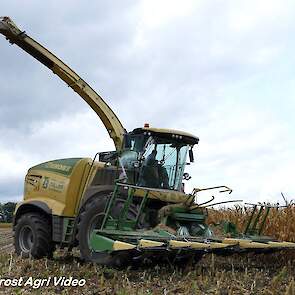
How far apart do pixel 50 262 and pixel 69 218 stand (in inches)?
25.7

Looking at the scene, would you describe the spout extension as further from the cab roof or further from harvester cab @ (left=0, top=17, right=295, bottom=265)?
the cab roof

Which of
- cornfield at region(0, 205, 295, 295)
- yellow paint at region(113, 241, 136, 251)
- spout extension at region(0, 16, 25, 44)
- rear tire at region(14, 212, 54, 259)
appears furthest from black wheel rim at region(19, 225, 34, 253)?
spout extension at region(0, 16, 25, 44)

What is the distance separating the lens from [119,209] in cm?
602

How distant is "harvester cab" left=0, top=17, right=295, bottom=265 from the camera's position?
18.0 ft

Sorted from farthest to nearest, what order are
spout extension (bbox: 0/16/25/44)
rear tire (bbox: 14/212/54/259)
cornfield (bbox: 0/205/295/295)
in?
spout extension (bbox: 0/16/25/44) → rear tire (bbox: 14/212/54/259) → cornfield (bbox: 0/205/295/295)

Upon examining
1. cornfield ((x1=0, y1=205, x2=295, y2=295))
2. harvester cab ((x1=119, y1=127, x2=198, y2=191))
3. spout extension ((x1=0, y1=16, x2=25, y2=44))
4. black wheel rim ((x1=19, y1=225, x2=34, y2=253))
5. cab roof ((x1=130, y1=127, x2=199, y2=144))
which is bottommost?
cornfield ((x1=0, y1=205, x2=295, y2=295))

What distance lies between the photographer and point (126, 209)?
575 centimetres

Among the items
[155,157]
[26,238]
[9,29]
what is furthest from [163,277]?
[9,29]

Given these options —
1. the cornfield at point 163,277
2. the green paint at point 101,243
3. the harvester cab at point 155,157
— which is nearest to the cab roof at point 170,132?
the harvester cab at point 155,157

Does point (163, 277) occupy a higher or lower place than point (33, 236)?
lower

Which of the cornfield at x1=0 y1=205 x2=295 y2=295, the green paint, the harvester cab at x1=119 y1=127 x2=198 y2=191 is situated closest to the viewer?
the cornfield at x1=0 y1=205 x2=295 y2=295

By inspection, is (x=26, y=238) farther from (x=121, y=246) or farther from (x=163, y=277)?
(x=121, y=246)

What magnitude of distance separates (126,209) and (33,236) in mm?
2195

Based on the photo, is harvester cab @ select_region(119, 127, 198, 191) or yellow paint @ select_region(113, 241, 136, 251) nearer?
yellow paint @ select_region(113, 241, 136, 251)
